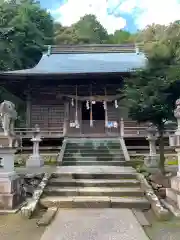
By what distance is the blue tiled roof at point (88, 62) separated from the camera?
1779 cm

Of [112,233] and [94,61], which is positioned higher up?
[94,61]

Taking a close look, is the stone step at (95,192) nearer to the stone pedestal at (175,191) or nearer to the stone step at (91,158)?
the stone pedestal at (175,191)

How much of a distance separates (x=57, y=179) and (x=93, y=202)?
1835 mm

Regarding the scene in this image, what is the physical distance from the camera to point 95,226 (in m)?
4.78

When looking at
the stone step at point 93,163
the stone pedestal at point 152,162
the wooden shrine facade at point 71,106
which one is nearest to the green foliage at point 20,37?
the wooden shrine facade at point 71,106

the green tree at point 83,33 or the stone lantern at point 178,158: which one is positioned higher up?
the green tree at point 83,33

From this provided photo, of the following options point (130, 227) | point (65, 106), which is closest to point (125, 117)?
point (65, 106)

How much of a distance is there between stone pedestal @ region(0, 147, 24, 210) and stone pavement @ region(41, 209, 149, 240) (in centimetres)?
123

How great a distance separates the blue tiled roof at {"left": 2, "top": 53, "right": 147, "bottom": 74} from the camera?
17792 millimetres

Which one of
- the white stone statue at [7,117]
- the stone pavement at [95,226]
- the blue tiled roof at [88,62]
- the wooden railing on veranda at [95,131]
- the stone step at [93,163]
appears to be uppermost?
the blue tiled roof at [88,62]

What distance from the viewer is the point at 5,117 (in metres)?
6.24

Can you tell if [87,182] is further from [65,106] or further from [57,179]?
[65,106]

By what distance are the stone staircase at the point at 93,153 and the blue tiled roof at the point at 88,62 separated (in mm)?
5530

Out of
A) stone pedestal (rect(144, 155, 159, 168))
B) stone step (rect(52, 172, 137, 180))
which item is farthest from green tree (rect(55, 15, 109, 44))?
stone step (rect(52, 172, 137, 180))
